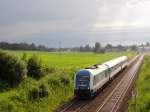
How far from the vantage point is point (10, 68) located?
35.7m

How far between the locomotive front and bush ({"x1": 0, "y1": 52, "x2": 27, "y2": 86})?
6417 mm

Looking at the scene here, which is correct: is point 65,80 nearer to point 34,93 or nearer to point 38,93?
point 38,93

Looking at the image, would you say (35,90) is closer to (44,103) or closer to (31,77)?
(44,103)

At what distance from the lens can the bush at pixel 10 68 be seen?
35.5 meters

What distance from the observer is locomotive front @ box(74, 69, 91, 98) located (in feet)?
124

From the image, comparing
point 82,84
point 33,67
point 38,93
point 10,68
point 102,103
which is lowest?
point 102,103

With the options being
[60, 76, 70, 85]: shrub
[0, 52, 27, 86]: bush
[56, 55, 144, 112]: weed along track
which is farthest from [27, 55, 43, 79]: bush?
[56, 55, 144, 112]: weed along track

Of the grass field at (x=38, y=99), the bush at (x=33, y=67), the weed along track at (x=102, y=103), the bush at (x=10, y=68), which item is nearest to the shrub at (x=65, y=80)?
the grass field at (x=38, y=99)

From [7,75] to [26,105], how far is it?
19.4ft

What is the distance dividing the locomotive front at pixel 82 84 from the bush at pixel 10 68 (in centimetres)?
642

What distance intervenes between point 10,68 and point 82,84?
8.18 meters

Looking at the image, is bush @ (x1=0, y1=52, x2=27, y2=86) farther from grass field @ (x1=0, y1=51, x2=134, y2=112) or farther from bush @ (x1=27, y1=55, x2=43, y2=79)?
bush @ (x1=27, y1=55, x2=43, y2=79)

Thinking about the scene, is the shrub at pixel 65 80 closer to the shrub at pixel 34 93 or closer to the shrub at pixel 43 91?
the shrub at pixel 43 91

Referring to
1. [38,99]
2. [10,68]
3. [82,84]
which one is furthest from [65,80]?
[38,99]
